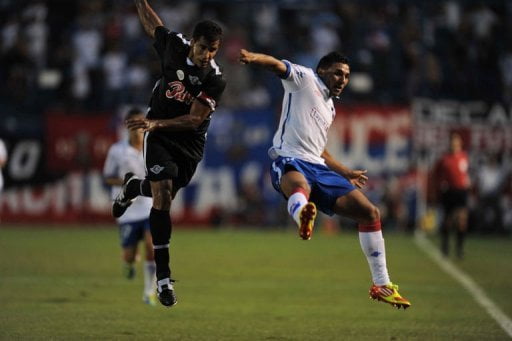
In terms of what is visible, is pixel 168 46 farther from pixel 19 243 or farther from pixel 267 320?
pixel 19 243

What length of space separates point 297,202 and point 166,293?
1.55 metres

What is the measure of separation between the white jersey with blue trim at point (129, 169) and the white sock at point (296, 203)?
441 cm

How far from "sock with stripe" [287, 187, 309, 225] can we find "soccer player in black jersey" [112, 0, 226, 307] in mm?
1243

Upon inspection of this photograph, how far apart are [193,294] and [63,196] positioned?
536 inches

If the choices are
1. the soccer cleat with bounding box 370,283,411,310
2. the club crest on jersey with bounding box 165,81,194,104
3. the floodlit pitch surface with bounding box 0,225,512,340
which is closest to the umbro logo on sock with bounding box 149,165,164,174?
the club crest on jersey with bounding box 165,81,194,104

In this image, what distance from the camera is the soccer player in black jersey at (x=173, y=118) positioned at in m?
10.1

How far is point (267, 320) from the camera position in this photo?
1162cm

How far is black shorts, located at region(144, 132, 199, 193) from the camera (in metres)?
10.2

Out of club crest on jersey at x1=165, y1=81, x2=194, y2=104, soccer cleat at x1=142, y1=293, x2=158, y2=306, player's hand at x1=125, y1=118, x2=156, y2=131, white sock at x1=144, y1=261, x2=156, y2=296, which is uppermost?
club crest on jersey at x1=165, y1=81, x2=194, y2=104

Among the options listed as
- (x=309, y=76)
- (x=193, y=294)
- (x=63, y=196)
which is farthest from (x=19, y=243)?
(x=309, y=76)

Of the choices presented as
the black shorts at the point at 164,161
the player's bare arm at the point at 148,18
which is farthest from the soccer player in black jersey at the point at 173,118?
the player's bare arm at the point at 148,18

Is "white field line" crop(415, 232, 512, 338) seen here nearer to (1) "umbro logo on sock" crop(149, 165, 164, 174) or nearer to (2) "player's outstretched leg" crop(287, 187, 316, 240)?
(2) "player's outstretched leg" crop(287, 187, 316, 240)

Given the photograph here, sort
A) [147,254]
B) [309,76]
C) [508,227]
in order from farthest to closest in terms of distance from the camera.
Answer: [508,227] < [147,254] < [309,76]

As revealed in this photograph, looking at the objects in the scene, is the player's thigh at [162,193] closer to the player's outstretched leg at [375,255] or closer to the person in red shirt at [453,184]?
the player's outstretched leg at [375,255]
